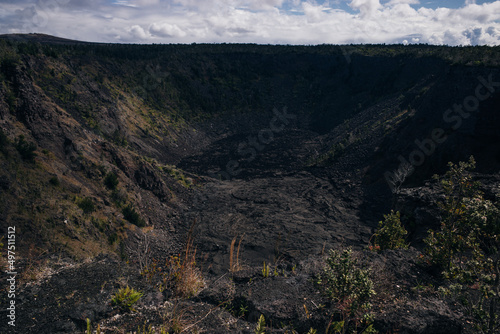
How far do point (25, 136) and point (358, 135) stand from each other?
93.0 feet

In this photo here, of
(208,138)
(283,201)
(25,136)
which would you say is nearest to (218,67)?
(208,138)

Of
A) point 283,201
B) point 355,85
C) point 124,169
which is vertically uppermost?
point 355,85

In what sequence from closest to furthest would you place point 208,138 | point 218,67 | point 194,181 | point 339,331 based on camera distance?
1. point 339,331
2. point 194,181
3. point 208,138
4. point 218,67

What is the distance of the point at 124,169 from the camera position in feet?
61.2

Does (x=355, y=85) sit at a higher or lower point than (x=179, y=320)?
higher

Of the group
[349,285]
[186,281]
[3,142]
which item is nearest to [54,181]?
[3,142]

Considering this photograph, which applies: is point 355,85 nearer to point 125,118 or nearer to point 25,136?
point 125,118

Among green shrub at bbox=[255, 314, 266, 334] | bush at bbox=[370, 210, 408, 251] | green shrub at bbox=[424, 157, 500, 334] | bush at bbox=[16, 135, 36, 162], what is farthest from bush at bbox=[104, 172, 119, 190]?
green shrub at bbox=[424, 157, 500, 334]

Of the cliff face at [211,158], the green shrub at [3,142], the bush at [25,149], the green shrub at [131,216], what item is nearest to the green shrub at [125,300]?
the cliff face at [211,158]

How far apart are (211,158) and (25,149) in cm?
2000

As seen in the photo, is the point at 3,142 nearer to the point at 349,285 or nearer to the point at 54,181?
the point at 54,181

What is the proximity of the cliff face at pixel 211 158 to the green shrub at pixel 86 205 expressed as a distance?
0.21 ft

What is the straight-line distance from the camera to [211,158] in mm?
32188

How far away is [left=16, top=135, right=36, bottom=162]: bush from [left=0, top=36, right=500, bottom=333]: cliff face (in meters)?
0.06
